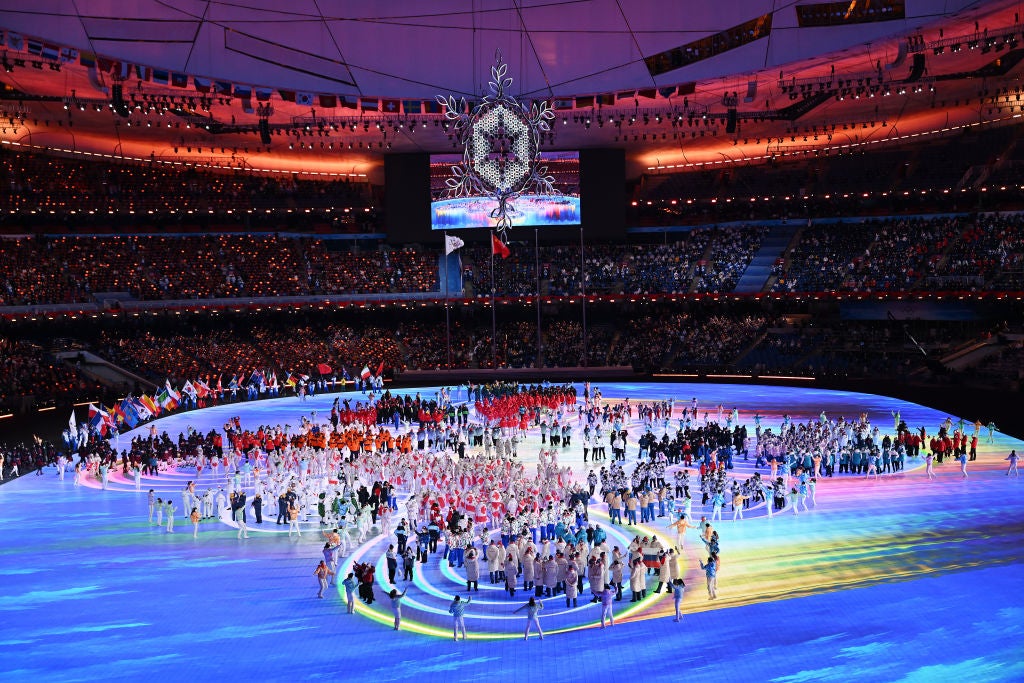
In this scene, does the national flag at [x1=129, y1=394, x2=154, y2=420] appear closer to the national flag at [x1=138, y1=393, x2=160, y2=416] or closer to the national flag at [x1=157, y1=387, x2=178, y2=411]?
the national flag at [x1=138, y1=393, x2=160, y2=416]

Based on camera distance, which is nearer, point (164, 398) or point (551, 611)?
Result: point (551, 611)

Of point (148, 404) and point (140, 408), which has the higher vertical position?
point (148, 404)

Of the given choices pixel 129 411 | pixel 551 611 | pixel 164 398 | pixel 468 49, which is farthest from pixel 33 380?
pixel 551 611

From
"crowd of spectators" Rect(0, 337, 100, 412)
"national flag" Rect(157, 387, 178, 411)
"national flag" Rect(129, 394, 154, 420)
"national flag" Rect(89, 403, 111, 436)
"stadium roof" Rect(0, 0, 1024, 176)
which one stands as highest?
"stadium roof" Rect(0, 0, 1024, 176)

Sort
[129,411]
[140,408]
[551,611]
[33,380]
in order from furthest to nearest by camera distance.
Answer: [33,380] < [140,408] < [129,411] < [551,611]

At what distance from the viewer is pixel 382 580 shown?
2023 cm

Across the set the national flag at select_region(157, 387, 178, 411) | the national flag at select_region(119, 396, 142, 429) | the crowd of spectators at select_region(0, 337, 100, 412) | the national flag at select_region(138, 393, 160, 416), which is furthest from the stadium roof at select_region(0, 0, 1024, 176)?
the national flag at select_region(119, 396, 142, 429)

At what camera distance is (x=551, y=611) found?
18359 mm

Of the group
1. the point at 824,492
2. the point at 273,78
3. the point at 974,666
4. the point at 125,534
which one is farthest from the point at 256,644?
the point at 273,78

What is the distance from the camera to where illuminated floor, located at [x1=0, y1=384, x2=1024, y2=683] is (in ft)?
51.6

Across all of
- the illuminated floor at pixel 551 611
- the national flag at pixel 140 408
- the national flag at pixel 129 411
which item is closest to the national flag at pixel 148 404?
the national flag at pixel 140 408

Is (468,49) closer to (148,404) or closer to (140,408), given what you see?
(148,404)

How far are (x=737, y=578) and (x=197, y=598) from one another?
10849mm

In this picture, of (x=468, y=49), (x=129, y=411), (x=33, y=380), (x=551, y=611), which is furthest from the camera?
(x=33, y=380)
